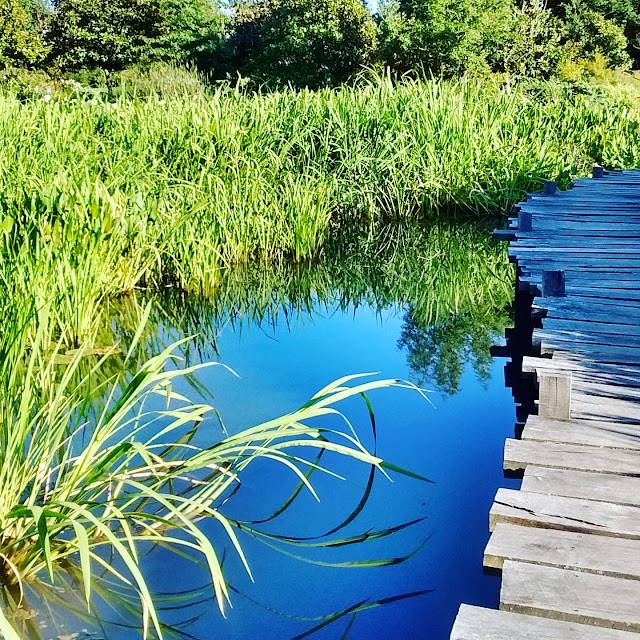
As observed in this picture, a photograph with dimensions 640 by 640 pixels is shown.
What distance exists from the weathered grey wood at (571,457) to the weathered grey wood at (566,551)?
0.31 metres

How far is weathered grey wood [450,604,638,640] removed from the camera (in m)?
1.42

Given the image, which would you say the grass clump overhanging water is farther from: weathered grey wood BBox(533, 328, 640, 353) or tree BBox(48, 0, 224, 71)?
tree BBox(48, 0, 224, 71)

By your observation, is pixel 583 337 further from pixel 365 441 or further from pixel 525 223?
pixel 525 223

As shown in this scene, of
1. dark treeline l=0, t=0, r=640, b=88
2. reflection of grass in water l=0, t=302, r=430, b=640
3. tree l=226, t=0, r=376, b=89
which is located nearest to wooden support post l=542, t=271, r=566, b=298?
reflection of grass in water l=0, t=302, r=430, b=640

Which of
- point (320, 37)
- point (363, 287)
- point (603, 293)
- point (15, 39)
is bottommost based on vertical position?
point (363, 287)

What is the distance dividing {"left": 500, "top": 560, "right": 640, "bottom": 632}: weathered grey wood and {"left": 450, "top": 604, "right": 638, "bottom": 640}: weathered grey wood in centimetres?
2

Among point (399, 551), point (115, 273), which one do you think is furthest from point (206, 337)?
point (399, 551)

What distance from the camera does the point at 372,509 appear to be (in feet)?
7.98

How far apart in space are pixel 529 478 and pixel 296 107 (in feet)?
16.9

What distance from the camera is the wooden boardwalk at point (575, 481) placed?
1489 mm

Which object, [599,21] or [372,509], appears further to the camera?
[599,21]

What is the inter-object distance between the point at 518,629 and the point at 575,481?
593mm

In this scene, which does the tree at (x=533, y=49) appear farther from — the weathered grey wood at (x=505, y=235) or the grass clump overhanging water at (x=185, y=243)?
→ the weathered grey wood at (x=505, y=235)

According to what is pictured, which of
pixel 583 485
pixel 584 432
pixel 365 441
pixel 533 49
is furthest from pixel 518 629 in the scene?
pixel 533 49
